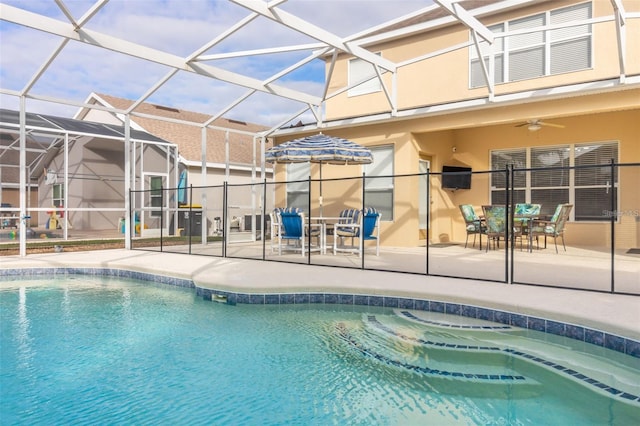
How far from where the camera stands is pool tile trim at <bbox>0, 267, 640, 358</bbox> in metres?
3.84

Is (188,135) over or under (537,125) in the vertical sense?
over

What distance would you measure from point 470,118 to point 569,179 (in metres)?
2.93

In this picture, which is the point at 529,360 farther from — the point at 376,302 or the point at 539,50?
the point at 539,50

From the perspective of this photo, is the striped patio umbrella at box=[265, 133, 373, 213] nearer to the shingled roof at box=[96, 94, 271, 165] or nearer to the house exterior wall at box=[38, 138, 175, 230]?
the shingled roof at box=[96, 94, 271, 165]

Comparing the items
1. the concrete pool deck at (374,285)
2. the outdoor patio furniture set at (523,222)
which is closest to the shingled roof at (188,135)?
the concrete pool deck at (374,285)

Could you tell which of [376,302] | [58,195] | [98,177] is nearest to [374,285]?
[376,302]

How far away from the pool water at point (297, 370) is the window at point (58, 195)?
1203cm

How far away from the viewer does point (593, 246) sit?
31.6 ft

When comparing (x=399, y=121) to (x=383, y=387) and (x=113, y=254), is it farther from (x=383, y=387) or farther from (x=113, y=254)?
(x=383, y=387)

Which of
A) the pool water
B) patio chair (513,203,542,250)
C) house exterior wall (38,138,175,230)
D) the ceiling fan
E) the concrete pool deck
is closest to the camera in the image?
the pool water

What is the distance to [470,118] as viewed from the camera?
29.9ft

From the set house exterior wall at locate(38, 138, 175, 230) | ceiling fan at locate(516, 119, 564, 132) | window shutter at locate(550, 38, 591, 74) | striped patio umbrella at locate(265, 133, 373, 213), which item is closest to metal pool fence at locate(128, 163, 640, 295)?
striped patio umbrella at locate(265, 133, 373, 213)

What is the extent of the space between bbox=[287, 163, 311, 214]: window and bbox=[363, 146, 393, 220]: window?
200cm

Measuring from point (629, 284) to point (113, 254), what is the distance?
8.83 meters
